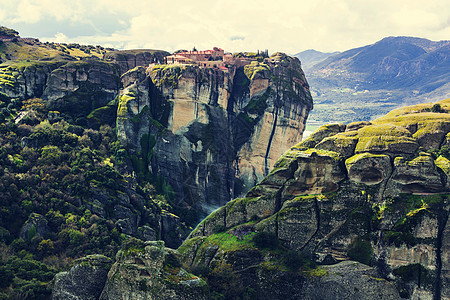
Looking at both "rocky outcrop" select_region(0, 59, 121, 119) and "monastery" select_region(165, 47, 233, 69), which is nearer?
"rocky outcrop" select_region(0, 59, 121, 119)

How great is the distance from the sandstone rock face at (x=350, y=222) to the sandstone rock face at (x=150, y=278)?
607 centimetres

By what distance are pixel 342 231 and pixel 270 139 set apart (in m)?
53.0

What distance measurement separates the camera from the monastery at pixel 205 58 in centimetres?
9538

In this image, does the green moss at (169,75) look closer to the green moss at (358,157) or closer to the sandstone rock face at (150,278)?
the green moss at (358,157)

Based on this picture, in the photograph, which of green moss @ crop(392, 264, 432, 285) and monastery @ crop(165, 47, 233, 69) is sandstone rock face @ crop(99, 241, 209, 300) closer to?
green moss @ crop(392, 264, 432, 285)

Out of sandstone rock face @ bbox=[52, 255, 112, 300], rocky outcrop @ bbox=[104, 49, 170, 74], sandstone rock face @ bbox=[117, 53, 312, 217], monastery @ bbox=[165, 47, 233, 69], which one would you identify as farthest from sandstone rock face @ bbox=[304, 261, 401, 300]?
rocky outcrop @ bbox=[104, 49, 170, 74]

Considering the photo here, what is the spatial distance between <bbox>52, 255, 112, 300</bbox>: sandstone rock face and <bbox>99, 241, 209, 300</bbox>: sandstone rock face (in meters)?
1.23

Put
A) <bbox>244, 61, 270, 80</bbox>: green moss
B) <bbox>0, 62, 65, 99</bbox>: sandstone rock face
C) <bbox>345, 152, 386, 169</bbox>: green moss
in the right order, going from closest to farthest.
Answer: <bbox>345, 152, 386, 169</bbox>: green moss < <bbox>0, 62, 65, 99</bbox>: sandstone rock face < <bbox>244, 61, 270, 80</bbox>: green moss

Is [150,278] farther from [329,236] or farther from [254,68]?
[254,68]

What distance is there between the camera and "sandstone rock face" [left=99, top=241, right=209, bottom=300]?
31.0m

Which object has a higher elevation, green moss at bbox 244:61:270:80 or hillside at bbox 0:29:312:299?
green moss at bbox 244:61:270:80

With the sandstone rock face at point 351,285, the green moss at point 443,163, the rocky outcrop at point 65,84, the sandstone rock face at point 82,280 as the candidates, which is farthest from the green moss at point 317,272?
the rocky outcrop at point 65,84

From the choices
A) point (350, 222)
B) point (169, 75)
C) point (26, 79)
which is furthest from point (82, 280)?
point (169, 75)

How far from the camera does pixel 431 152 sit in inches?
1585
